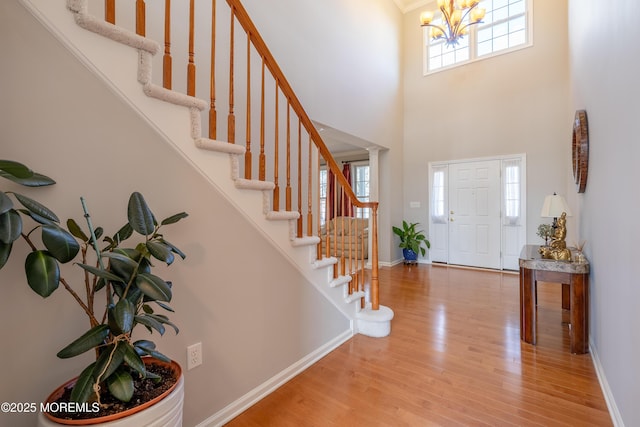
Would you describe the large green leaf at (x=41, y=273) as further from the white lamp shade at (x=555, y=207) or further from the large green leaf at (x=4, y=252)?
the white lamp shade at (x=555, y=207)

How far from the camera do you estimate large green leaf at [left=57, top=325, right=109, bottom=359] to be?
0.83 meters

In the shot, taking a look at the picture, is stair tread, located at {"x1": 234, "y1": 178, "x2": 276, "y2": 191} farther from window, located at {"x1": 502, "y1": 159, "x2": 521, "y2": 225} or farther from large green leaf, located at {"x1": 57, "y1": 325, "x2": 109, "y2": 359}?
window, located at {"x1": 502, "y1": 159, "x2": 521, "y2": 225}

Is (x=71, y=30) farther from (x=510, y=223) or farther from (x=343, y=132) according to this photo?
(x=510, y=223)

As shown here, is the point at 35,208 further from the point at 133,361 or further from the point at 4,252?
the point at 133,361

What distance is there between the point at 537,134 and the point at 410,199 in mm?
2290

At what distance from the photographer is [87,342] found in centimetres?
87

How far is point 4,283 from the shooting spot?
3.16ft

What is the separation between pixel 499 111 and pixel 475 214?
1.81 meters

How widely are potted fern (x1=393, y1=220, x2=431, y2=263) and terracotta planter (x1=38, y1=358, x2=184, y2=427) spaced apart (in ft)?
16.2

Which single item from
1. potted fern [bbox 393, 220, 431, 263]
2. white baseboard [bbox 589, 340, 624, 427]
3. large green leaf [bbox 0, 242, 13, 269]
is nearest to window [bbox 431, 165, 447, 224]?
potted fern [bbox 393, 220, 431, 263]

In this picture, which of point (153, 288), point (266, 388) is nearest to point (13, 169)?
point (153, 288)

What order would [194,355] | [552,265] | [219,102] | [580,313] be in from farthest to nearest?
[219,102], [552,265], [580,313], [194,355]

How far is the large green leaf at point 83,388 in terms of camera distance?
0.82 m

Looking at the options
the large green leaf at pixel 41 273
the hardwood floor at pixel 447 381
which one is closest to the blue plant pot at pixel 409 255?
the hardwood floor at pixel 447 381
